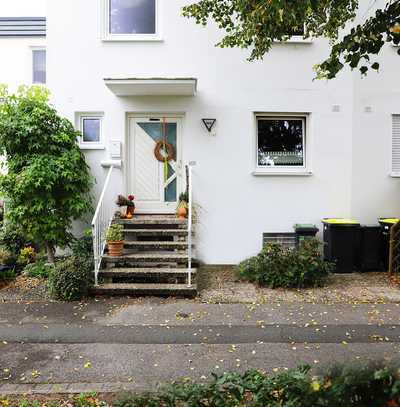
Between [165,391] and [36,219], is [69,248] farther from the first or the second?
[165,391]

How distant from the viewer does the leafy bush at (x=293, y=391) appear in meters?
2.42

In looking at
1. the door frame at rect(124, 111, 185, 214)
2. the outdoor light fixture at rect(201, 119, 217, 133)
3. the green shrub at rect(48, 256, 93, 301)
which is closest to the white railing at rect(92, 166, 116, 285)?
the green shrub at rect(48, 256, 93, 301)

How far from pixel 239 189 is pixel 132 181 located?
2.33 meters

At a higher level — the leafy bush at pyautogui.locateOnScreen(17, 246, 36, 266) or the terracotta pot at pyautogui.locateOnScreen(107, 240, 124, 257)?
the terracotta pot at pyautogui.locateOnScreen(107, 240, 124, 257)

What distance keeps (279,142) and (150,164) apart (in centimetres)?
286

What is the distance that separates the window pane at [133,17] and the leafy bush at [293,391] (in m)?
7.80

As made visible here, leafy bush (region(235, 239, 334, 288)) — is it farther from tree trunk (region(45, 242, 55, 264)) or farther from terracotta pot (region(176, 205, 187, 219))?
tree trunk (region(45, 242, 55, 264))

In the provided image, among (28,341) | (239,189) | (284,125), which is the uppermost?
(284,125)

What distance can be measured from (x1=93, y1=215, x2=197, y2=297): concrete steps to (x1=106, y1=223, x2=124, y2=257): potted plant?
0.12m

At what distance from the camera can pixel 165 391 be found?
2.79 meters

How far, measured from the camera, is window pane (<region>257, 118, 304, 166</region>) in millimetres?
8930

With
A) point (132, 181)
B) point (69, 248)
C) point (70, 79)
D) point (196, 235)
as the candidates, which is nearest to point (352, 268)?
point (196, 235)

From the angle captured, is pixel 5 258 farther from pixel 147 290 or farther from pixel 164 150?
pixel 164 150

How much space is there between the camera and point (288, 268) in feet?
23.0
